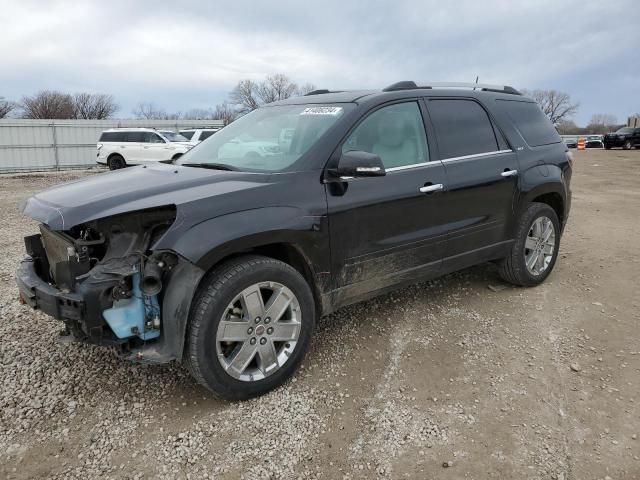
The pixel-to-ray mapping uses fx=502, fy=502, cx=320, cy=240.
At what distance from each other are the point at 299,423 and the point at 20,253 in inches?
193

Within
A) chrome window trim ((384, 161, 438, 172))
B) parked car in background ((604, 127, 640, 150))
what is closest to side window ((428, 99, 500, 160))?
chrome window trim ((384, 161, 438, 172))

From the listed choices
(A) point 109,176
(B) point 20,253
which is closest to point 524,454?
(A) point 109,176

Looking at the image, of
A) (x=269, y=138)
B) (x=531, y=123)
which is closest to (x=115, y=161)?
(x=269, y=138)

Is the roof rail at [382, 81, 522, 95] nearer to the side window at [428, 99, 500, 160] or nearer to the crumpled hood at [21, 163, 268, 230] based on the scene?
the side window at [428, 99, 500, 160]

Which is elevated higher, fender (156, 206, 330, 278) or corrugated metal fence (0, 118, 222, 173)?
corrugated metal fence (0, 118, 222, 173)

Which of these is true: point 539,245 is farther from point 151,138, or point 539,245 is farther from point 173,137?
point 173,137

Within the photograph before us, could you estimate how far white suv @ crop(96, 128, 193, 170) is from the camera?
20125 mm

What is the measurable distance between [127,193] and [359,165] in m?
1.36

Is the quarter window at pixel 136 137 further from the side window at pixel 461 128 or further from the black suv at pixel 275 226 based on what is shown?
the side window at pixel 461 128

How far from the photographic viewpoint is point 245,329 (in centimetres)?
287

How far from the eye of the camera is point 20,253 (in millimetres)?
6109

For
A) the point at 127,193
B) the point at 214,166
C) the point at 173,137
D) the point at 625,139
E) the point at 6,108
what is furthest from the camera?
the point at 6,108

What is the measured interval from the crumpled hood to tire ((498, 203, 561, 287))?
2674 millimetres

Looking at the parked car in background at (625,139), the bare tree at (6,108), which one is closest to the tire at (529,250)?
the parked car in background at (625,139)
